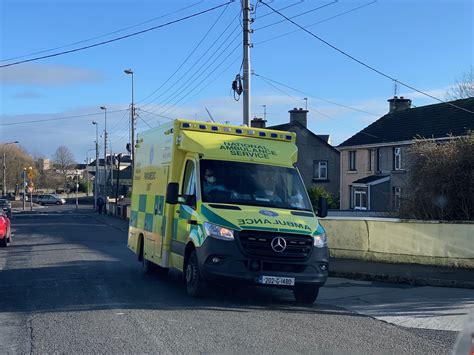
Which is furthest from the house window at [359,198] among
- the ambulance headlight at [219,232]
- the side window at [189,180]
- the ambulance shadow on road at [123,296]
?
the ambulance headlight at [219,232]

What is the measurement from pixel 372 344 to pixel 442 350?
2.61 feet

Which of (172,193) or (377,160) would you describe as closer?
(172,193)

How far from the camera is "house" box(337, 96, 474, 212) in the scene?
33.0 metres

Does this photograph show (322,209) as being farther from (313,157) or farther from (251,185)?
(313,157)

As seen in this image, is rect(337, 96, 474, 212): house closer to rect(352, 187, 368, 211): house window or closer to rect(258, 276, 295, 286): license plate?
rect(352, 187, 368, 211): house window

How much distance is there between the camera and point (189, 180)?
10.7 m

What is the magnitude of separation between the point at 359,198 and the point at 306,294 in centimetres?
3072

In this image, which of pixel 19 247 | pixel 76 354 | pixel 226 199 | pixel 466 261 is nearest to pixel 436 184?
pixel 466 261

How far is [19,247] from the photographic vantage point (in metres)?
21.0

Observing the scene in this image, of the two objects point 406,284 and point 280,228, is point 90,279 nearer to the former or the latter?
point 280,228

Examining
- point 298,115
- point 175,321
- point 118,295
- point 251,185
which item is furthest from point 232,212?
point 298,115

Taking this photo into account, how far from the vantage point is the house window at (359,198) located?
38.8 meters

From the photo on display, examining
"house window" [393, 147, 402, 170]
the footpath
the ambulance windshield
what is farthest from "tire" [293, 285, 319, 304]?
"house window" [393, 147, 402, 170]

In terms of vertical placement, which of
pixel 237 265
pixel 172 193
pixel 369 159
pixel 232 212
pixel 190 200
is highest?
pixel 369 159
